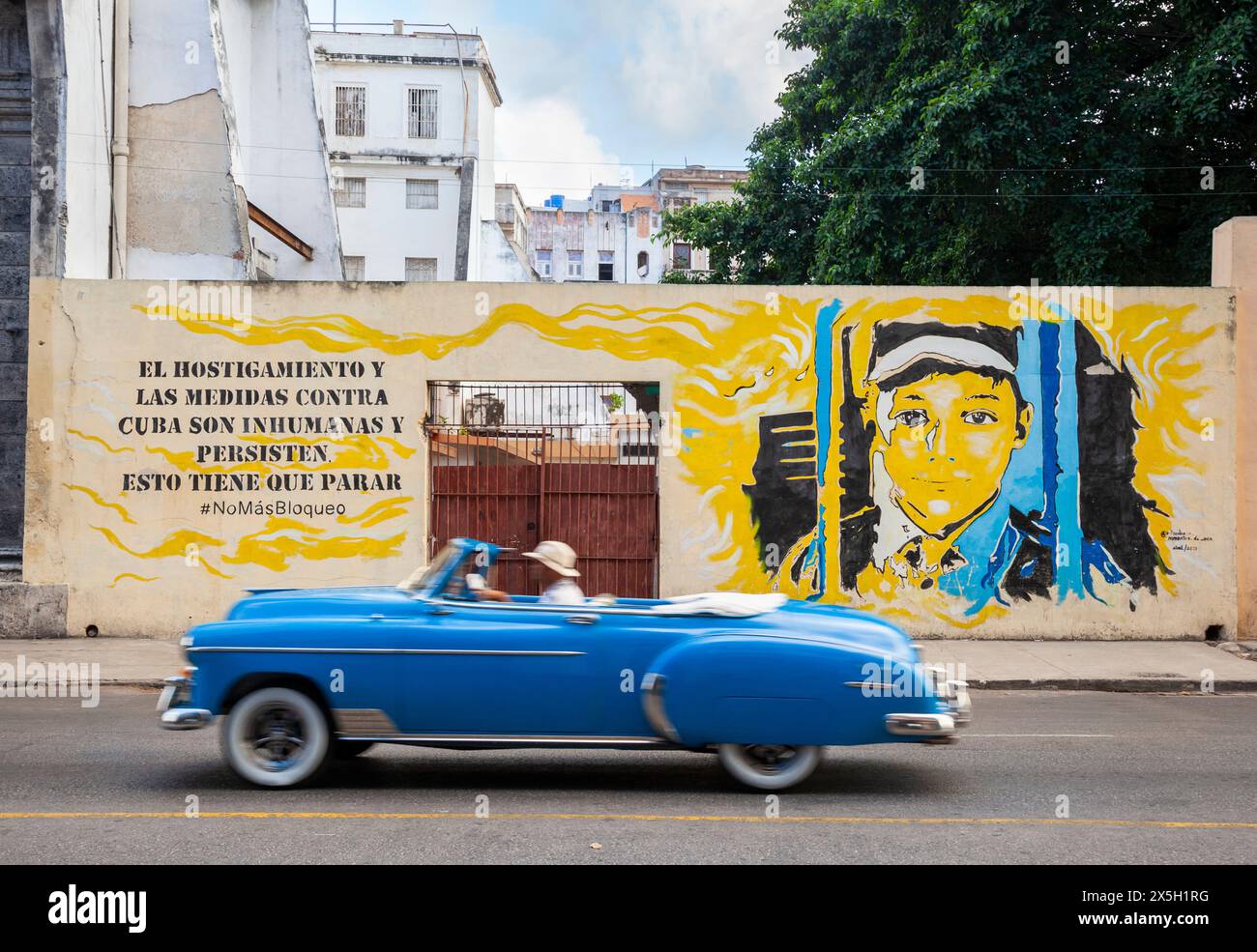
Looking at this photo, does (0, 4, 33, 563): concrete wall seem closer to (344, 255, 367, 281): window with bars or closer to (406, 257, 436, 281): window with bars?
(406, 257, 436, 281): window with bars

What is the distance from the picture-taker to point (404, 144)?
47500 mm

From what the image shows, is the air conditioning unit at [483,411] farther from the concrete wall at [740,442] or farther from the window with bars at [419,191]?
the window with bars at [419,191]

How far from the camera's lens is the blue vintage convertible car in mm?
6590

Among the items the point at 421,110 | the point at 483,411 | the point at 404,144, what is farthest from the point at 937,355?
the point at 421,110

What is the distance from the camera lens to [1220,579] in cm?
1398

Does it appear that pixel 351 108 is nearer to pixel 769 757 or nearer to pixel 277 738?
pixel 277 738

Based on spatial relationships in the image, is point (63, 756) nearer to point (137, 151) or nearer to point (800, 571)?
point (800, 571)

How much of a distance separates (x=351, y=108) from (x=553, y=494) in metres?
38.2

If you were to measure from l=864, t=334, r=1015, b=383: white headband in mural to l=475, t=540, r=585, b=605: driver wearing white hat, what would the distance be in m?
7.84

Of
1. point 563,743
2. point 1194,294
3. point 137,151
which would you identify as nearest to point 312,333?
point 137,151

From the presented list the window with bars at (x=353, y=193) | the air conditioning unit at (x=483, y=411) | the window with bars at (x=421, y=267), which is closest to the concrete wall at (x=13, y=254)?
the air conditioning unit at (x=483, y=411)

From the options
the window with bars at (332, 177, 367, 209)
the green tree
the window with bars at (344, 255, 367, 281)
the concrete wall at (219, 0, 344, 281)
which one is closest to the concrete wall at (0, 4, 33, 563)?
the concrete wall at (219, 0, 344, 281)

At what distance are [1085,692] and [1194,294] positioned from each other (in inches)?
218

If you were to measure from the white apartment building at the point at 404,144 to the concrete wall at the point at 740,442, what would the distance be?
1330 inches
